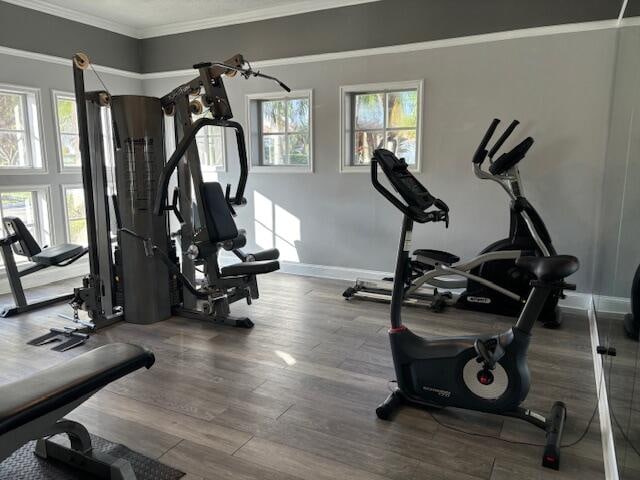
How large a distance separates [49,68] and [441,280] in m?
4.60

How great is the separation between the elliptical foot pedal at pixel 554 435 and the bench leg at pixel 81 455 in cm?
171

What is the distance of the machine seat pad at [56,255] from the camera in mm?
3930

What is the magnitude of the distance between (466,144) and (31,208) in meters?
4.53

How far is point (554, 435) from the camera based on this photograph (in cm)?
211

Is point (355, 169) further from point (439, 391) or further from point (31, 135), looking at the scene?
point (31, 135)

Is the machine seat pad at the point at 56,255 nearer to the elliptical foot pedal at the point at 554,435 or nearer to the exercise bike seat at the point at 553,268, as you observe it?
the exercise bike seat at the point at 553,268

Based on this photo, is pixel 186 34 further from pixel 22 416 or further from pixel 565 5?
pixel 22 416

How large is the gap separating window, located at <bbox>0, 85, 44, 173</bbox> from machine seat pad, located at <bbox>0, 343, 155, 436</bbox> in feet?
12.6

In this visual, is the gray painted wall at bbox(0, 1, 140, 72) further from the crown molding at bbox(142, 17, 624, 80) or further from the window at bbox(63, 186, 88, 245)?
the crown molding at bbox(142, 17, 624, 80)

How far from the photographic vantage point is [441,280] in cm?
418

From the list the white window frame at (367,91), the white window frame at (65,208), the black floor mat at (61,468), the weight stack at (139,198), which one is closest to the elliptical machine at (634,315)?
the black floor mat at (61,468)

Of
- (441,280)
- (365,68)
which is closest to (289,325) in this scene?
(441,280)

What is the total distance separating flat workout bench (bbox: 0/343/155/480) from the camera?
Result: 1489mm

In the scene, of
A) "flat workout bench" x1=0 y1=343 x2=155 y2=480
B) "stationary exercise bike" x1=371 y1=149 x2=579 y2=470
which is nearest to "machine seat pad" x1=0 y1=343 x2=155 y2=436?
"flat workout bench" x1=0 y1=343 x2=155 y2=480
